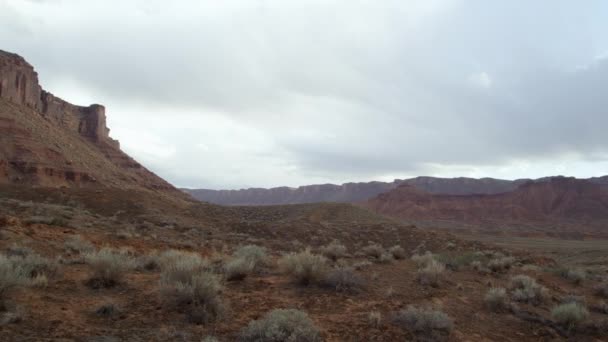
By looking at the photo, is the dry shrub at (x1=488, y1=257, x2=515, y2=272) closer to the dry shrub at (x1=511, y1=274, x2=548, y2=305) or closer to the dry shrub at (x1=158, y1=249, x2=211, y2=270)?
the dry shrub at (x1=511, y1=274, x2=548, y2=305)

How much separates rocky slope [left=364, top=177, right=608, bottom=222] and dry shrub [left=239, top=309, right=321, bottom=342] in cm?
11003

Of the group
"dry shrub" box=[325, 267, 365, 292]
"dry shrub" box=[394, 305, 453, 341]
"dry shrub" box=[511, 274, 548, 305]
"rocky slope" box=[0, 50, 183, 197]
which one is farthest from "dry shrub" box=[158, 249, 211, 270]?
"rocky slope" box=[0, 50, 183, 197]

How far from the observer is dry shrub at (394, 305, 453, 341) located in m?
6.82

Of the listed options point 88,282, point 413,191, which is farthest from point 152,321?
point 413,191

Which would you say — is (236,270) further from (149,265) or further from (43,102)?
(43,102)

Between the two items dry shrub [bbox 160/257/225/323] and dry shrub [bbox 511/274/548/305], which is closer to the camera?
dry shrub [bbox 160/257/225/323]

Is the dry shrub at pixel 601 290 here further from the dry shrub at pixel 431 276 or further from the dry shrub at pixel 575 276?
the dry shrub at pixel 431 276

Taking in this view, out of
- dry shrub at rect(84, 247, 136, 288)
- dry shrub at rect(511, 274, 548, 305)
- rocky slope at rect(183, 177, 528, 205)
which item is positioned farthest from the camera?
rocky slope at rect(183, 177, 528, 205)

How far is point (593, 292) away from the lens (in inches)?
536

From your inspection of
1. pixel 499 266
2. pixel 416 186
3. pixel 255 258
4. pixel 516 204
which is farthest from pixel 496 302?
pixel 416 186

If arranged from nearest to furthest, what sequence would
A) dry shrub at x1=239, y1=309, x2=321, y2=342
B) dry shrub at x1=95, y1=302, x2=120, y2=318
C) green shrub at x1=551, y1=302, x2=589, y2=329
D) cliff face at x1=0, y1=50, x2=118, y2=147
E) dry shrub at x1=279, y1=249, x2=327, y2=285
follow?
dry shrub at x1=239, y1=309, x2=321, y2=342, dry shrub at x1=95, y1=302, x2=120, y2=318, green shrub at x1=551, y1=302, x2=589, y2=329, dry shrub at x1=279, y1=249, x2=327, y2=285, cliff face at x1=0, y1=50, x2=118, y2=147

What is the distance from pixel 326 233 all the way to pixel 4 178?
37869mm

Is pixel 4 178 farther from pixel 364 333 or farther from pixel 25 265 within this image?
pixel 364 333

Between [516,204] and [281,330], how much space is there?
411 ft
